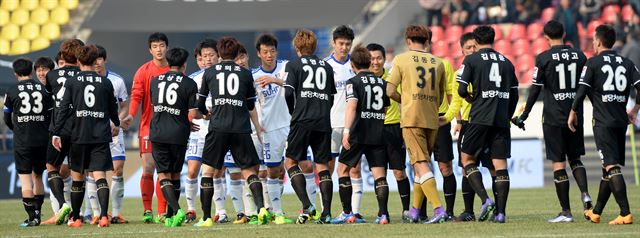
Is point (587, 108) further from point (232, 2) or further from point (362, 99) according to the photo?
point (362, 99)

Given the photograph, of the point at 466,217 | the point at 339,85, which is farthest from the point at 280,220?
the point at 466,217

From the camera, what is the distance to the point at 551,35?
13070mm

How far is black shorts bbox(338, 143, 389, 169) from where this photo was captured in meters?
13.4

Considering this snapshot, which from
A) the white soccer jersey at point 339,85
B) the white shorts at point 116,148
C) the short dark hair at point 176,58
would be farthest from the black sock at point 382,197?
the white shorts at point 116,148

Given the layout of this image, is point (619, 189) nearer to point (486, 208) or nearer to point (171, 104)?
point (486, 208)

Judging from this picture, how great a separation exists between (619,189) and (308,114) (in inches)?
132

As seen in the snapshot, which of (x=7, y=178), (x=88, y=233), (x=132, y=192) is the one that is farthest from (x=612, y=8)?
(x=88, y=233)

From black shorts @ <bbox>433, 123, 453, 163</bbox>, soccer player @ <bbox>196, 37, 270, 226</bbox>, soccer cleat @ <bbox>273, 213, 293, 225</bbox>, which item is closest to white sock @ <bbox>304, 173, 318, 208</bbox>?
soccer cleat @ <bbox>273, 213, 293, 225</bbox>

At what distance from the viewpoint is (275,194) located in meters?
14.0

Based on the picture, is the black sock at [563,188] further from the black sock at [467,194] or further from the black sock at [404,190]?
the black sock at [404,190]

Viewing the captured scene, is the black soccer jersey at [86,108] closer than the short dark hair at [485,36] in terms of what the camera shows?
→ No

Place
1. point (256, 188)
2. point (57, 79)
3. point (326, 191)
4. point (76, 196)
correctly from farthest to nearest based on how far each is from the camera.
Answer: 1. point (57, 79)
2. point (76, 196)
3. point (256, 188)
4. point (326, 191)

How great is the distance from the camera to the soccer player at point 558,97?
42.9 ft

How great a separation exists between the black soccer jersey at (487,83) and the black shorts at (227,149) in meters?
2.37
